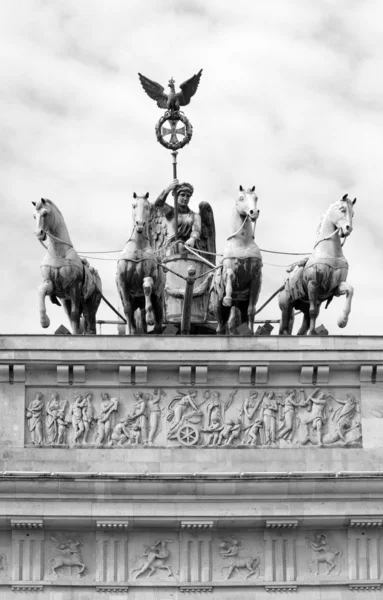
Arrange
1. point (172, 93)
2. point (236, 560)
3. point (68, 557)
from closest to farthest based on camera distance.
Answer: point (68, 557) < point (236, 560) < point (172, 93)

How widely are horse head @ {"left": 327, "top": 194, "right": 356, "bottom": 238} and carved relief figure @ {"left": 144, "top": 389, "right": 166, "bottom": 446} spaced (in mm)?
4231

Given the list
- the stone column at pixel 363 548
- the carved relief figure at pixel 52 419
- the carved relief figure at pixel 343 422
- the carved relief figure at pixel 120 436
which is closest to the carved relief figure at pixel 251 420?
the carved relief figure at pixel 343 422

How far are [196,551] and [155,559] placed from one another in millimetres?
666

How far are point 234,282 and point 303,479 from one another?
424 centimetres

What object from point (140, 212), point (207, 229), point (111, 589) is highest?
point (207, 229)

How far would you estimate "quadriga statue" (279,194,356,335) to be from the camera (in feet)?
147

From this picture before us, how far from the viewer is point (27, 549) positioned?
4231 cm

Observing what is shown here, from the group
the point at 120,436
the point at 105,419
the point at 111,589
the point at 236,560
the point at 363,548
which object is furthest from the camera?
the point at 105,419

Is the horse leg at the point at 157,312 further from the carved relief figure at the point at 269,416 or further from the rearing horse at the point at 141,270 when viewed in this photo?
the carved relief figure at the point at 269,416

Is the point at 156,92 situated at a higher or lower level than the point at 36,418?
higher

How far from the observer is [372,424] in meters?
43.4

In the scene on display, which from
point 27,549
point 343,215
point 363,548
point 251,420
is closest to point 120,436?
point 251,420

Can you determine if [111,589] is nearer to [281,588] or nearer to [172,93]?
[281,588]

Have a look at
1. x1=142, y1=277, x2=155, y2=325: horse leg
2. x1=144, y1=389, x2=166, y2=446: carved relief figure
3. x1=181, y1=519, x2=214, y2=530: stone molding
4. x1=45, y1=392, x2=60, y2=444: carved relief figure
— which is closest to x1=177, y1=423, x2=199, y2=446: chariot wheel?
x1=144, y1=389, x2=166, y2=446: carved relief figure
